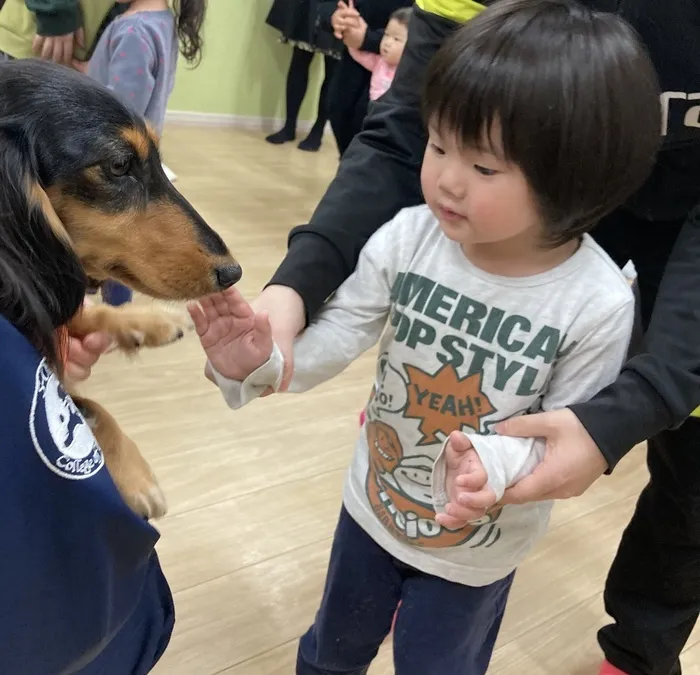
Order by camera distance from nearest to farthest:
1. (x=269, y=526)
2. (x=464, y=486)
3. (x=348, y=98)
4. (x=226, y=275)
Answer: (x=464, y=486) < (x=226, y=275) < (x=269, y=526) < (x=348, y=98)

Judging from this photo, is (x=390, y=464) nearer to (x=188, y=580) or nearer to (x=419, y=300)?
→ (x=419, y=300)

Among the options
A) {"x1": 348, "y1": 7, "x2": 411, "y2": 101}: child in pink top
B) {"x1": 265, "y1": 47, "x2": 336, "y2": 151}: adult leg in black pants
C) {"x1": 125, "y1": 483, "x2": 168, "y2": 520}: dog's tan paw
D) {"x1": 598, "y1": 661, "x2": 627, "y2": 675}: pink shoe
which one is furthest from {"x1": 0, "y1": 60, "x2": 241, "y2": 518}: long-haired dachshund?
{"x1": 265, "y1": 47, "x2": 336, "y2": 151}: adult leg in black pants

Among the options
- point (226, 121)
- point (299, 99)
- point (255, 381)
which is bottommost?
point (226, 121)

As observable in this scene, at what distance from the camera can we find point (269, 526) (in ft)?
4.32

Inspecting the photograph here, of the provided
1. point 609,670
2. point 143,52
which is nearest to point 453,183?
point 609,670

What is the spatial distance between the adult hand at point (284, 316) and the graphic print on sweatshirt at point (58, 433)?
0.24m

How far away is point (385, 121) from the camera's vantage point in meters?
0.85

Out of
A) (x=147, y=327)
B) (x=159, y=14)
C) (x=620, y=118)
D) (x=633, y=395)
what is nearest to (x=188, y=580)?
(x=147, y=327)

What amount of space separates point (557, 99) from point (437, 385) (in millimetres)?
275

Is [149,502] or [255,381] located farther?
[149,502]

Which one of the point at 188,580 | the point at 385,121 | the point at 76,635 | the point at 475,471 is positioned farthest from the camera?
the point at 188,580

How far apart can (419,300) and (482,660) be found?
42 cm

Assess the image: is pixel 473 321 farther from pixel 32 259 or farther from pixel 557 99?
pixel 32 259

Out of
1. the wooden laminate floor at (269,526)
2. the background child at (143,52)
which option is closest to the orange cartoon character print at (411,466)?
the wooden laminate floor at (269,526)
